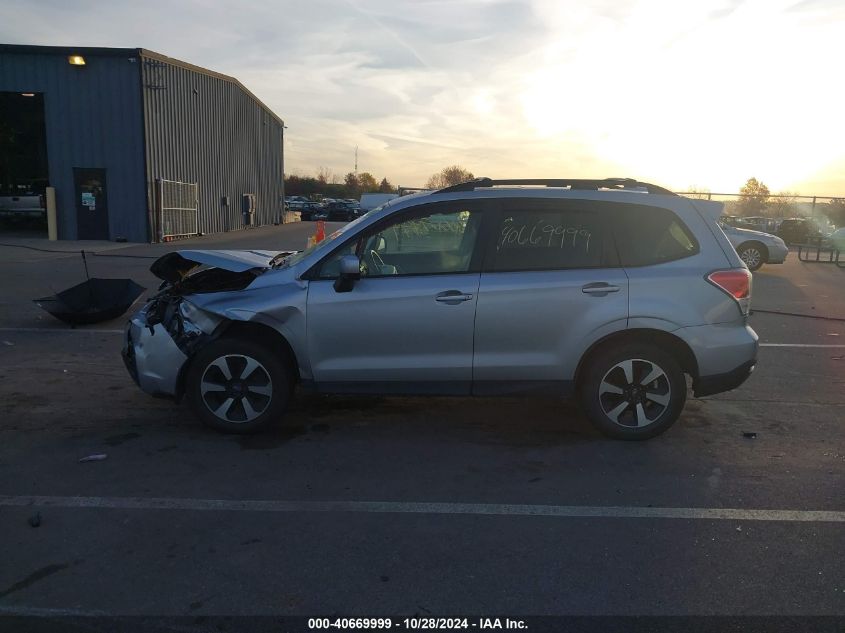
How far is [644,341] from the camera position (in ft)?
16.6

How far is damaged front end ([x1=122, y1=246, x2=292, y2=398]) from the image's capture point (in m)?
5.07

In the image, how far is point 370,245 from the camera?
512 cm

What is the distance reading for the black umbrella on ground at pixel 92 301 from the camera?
910 centimetres

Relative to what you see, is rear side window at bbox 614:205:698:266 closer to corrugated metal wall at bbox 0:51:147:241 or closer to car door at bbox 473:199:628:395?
car door at bbox 473:199:628:395

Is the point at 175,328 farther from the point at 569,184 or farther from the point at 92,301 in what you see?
the point at 92,301

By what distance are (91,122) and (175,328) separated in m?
22.1

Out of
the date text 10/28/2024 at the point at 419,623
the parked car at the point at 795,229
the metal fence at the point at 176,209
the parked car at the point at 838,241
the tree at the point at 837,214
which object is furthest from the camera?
the tree at the point at 837,214

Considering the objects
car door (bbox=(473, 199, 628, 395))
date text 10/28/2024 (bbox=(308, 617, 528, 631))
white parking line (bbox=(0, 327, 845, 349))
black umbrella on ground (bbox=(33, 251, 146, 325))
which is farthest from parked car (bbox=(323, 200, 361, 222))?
date text 10/28/2024 (bbox=(308, 617, 528, 631))

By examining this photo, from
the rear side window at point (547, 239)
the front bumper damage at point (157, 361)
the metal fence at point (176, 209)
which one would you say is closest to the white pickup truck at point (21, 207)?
the metal fence at point (176, 209)

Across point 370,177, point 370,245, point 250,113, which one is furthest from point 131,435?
point 370,177

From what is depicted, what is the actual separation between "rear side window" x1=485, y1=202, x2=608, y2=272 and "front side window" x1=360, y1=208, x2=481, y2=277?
0.22m

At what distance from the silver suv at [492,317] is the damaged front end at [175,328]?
0.02 metres

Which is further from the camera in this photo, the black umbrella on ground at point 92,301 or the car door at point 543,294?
the black umbrella on ground at point 92,301

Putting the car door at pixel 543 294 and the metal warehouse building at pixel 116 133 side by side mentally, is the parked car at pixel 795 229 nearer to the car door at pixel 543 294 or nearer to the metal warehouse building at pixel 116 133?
the metal warehouse building at pixel 116 133
